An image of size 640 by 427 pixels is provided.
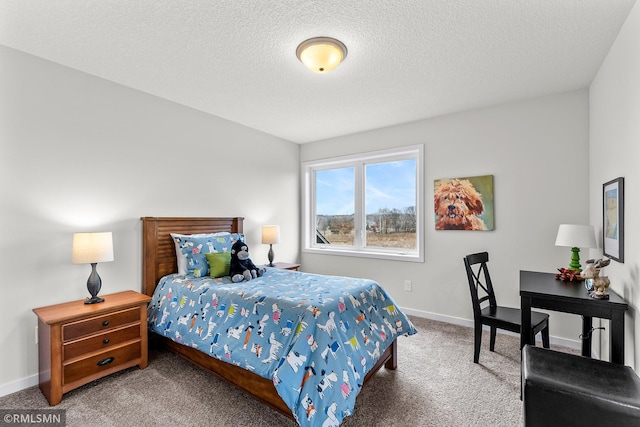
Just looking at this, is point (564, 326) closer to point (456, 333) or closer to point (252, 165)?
point (456, 333)

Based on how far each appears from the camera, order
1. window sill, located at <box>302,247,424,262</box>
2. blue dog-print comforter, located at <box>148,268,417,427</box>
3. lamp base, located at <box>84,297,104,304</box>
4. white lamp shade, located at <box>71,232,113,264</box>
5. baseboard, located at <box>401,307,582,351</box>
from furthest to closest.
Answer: window sill, located at <box>302,247,424,262</box> < baseboard, located at <box>401,307,582,351</box> < lamp base, located at <box>84,297,104,304</box> < white lamp shade, located at <box>71,232,113,264</box> < blue dog-print comforter, located at <box>148,268,417,427</box>

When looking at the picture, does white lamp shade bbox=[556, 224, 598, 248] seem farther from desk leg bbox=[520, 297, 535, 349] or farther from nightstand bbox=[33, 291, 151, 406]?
nightstand bbox=[33, 291, 151, 406]

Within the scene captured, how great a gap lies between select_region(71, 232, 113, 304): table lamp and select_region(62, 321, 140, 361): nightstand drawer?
0.30 m

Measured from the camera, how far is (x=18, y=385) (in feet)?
7.49

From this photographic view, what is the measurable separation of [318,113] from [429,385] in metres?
2.96

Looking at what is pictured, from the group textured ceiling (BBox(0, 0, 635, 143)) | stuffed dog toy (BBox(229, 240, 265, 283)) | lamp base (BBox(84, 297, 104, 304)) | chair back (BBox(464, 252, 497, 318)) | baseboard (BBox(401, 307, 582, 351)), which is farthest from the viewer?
baseboard (BBox(401, 307, 582, 351))

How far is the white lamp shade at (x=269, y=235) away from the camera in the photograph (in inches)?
162

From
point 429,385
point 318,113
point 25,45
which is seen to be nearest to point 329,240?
point 318,113

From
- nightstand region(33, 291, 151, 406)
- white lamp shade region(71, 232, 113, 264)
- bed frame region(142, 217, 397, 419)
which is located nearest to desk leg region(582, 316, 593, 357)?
bed frame region(142, 217, 397, 419)

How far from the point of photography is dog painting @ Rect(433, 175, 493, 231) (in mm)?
3412

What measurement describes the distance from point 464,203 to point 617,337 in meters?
1.93

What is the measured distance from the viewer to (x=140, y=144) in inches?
121

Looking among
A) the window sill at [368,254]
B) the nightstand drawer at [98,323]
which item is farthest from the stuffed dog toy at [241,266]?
the window sill at [368,254]

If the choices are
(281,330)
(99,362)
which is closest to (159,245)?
(99,362)
